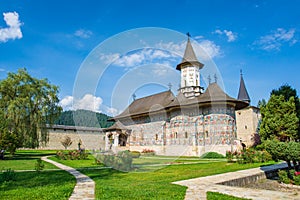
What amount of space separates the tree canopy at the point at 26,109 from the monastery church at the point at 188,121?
921 centimetres

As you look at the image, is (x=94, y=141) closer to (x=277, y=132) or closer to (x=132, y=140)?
(x=132, y=140)

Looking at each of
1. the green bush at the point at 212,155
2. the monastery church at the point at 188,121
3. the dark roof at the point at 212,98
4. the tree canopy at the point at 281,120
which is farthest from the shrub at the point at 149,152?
the tree canopy at the point at 281,120

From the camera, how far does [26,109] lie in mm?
19562

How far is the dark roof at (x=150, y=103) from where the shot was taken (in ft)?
87.0

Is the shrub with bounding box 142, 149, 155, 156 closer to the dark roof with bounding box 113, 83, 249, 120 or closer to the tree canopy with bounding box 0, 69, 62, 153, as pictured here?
the dark roof with bounding box 113, 83, 249, 120

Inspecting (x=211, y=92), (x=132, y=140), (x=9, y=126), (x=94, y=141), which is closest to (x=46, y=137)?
(x=9, y=126)

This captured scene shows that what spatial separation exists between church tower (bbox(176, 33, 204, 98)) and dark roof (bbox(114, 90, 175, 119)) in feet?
5.98

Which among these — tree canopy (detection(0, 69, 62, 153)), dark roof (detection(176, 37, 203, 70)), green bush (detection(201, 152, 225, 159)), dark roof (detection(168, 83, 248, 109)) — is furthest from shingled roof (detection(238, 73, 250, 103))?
tree canopy (detection(0, 69, 62, 153))

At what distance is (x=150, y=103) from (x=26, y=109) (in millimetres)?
14157

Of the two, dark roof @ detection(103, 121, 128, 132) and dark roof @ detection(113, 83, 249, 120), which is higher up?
dark roof @ detection(113, 83, 249, 120)

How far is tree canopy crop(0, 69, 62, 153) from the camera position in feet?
60.3

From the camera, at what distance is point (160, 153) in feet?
80.9

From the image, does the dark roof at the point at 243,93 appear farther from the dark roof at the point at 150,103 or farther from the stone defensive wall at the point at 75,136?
the stone defensive wall at the point at 75,136

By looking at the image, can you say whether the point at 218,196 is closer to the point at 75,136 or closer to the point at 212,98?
the point at 212,98
